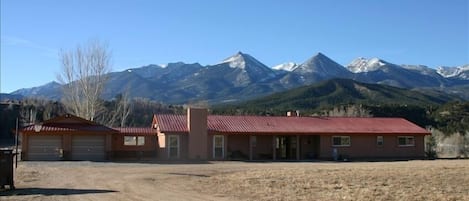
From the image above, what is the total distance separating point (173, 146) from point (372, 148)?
15462mm

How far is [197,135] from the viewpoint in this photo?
4284cm

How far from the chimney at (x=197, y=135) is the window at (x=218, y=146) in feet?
3.46

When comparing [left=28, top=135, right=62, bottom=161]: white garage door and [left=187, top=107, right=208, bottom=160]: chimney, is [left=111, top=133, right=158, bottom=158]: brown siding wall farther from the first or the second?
[left=28, top=135, right=62, bottom=161]: white garage door

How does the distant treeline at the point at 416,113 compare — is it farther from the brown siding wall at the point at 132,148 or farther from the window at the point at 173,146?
the window at the point at 173,146

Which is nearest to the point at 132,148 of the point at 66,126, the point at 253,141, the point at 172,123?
the point at 172,123

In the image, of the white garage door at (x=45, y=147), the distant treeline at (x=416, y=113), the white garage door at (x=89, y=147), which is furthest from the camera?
the distant treeline at (x=416, y=113)

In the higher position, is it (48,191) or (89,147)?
(89,147)

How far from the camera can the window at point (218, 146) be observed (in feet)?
144

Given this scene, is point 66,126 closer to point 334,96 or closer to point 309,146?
point 309,146

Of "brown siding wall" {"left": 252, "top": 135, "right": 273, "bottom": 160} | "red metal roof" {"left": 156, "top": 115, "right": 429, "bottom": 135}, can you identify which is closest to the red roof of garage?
"red metal roof" {"left": 156, "top": 115, "right": 429, "bottom": 135}

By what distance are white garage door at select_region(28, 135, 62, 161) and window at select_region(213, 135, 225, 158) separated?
417 inches

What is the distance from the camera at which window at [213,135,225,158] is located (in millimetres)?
43750

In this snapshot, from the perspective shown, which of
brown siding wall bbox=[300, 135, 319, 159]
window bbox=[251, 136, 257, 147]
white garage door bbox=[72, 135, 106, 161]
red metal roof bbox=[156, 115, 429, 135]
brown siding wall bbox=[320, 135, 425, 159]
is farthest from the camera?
brown siding wall bbox=[300, 135, 319, 159]

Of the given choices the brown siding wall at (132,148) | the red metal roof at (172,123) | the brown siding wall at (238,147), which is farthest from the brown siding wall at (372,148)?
the brown siding wall at (132,148)
